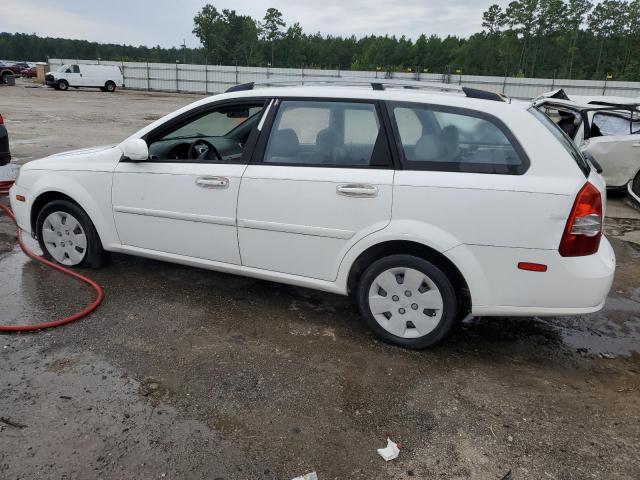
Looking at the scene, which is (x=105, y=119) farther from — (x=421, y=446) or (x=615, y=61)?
(x=615, y=61)

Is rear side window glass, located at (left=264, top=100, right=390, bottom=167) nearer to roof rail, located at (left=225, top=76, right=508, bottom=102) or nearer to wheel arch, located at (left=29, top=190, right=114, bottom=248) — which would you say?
roof rail, located at (left=225, top=76, right=508, bottom=102)

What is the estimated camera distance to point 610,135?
8.14 metres

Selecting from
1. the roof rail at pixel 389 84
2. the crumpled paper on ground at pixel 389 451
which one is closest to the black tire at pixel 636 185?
the roof rail at pixel 389 84

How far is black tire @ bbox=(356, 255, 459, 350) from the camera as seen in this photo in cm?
321

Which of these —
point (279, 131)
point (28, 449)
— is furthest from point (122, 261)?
point (28, 449)

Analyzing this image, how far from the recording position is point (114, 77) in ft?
119

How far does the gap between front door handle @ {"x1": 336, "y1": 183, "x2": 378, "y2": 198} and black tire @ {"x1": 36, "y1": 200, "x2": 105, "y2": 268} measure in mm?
2393

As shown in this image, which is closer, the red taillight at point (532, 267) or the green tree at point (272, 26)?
the red taillight at point (532, 267)

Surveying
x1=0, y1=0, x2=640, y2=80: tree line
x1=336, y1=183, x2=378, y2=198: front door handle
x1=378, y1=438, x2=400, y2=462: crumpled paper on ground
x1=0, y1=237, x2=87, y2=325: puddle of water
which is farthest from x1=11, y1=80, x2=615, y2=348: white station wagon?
x1=0, y1=0, x2=640, y2=80: tree line

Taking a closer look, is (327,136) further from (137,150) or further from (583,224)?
(583,224)

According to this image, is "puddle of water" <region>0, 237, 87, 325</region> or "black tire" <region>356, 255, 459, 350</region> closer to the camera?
"black tire" <region>356, 255, 459, 350</region>

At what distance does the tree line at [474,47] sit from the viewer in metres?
73.2

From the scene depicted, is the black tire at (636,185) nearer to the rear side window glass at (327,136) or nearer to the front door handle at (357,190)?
the rear side window glass at (327,136)

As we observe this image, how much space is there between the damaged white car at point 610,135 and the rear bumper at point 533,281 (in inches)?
217
